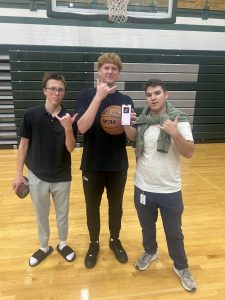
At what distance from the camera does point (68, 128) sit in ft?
6.52

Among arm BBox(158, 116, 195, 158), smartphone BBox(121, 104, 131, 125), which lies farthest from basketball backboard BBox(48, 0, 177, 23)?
arm BBox(158, 116, 195, 158)

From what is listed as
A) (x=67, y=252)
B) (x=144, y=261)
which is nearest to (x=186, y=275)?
(x=144, y=261)

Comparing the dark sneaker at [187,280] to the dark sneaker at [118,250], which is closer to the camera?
the dark sneaker at [187,280]

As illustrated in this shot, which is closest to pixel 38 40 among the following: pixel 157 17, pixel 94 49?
pixel 94 49

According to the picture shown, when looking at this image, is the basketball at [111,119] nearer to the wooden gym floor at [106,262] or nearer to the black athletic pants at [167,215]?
the black athletic pants at [167,215]

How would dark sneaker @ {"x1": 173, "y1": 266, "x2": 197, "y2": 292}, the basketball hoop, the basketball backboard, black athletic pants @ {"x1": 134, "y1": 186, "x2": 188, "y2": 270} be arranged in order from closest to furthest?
black athletic pants @ {"x1": 134, "y1": 186, "x2": 188, "y2": 270}
dark sneaker @ {"x1": 173, "y1": 266, "x2": 197, "y2": 292}
the basketball backboard
the basketball hoop

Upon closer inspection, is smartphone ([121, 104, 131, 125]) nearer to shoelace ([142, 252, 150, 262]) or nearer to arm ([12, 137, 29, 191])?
arm ([12, 137, 29, 191])

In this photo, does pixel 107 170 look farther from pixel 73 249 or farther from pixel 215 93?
Answer: pixel 215 93

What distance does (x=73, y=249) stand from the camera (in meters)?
2.66

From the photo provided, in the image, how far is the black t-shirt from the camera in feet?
6.83

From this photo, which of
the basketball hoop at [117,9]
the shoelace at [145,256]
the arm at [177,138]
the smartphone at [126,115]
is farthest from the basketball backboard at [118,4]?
the shoelace at [145,256]

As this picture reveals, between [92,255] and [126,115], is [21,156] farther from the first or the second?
[92,255]

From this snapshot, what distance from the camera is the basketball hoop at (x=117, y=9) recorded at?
15.0 feet

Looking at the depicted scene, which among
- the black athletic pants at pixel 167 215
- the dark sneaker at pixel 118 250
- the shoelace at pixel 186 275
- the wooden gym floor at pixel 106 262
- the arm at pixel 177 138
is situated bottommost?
the wooden gym floor at pixel 106 262
